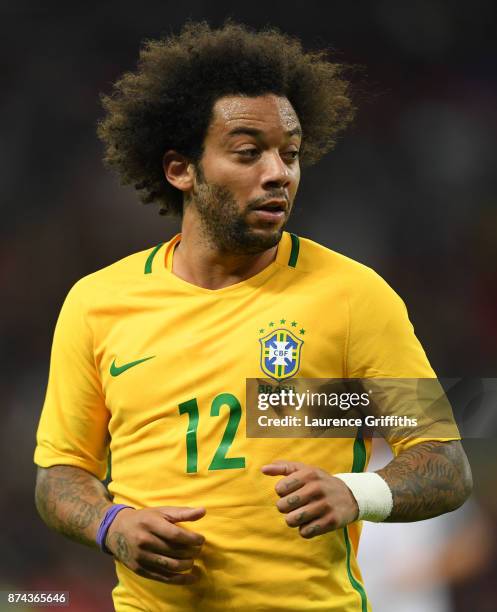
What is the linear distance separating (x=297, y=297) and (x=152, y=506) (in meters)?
0.58

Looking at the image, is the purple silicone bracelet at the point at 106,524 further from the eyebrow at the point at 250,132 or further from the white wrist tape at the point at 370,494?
the eyebrow at the point at 250,132

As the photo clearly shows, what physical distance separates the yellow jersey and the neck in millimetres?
29

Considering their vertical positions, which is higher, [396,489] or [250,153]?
[250,153]

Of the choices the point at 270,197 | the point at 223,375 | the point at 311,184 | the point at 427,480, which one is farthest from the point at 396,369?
the point at 311,184

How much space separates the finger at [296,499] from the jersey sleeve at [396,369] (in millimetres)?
395

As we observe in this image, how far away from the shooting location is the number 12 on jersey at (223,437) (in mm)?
2303

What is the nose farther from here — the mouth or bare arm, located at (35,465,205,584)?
bare arm, located at (35,465,205,584)

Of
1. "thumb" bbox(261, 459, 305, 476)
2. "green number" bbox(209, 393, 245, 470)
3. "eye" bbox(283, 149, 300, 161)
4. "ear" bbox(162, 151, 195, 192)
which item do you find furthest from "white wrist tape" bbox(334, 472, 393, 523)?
"ear" bbox(162, 151, 195, 192)

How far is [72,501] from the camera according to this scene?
2.44 meters

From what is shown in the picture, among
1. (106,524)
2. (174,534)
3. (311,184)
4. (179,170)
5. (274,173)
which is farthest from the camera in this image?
(311,184)

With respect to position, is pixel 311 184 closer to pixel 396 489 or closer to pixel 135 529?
pixel 396 489

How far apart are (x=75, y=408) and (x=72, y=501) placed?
23 centimetres

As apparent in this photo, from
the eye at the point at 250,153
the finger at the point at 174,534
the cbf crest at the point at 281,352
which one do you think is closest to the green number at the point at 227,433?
the cbf crest at the point at 281,352

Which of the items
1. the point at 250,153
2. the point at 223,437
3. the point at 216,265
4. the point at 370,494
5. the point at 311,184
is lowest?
the point at 370,494
